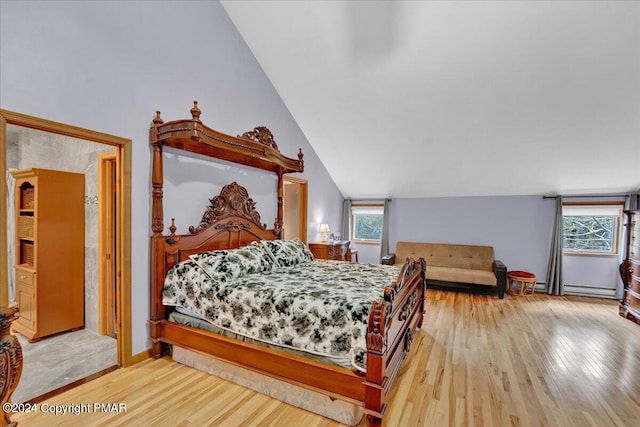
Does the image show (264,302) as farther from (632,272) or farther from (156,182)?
(632,272)

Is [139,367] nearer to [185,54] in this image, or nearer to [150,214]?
[150,214]

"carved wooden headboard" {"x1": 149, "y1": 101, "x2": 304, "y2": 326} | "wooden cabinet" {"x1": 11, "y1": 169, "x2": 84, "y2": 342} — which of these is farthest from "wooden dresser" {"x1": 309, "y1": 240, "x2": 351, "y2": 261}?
"wooden cabinet" {"x1": 11, "y1": 169, "x2": 84, "y2": 342}

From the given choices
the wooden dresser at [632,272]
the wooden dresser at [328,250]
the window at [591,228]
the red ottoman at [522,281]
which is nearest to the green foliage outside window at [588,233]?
the window at [591,228]

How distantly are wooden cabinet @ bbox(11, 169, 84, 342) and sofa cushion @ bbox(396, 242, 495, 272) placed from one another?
5062 mm

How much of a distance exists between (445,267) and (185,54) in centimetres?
524

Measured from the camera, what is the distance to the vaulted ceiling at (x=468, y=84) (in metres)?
2.88

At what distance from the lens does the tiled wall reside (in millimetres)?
3188

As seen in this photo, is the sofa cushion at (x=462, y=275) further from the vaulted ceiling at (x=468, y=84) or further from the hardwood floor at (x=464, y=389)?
the vaulted ceiling at (x=468, y=84)

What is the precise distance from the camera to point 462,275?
4961 mm

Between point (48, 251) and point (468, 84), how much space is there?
16.5ft

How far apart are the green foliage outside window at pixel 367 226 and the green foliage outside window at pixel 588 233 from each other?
3331mm

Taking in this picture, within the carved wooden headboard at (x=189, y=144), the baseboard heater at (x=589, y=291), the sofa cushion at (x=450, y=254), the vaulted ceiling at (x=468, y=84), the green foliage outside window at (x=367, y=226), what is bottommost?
the baseboard heater at (x=589, y=291)

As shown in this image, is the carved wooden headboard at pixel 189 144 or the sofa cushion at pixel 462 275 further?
the sofa cushion at pixel 462 275

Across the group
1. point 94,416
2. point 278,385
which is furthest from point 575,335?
point 94,416
